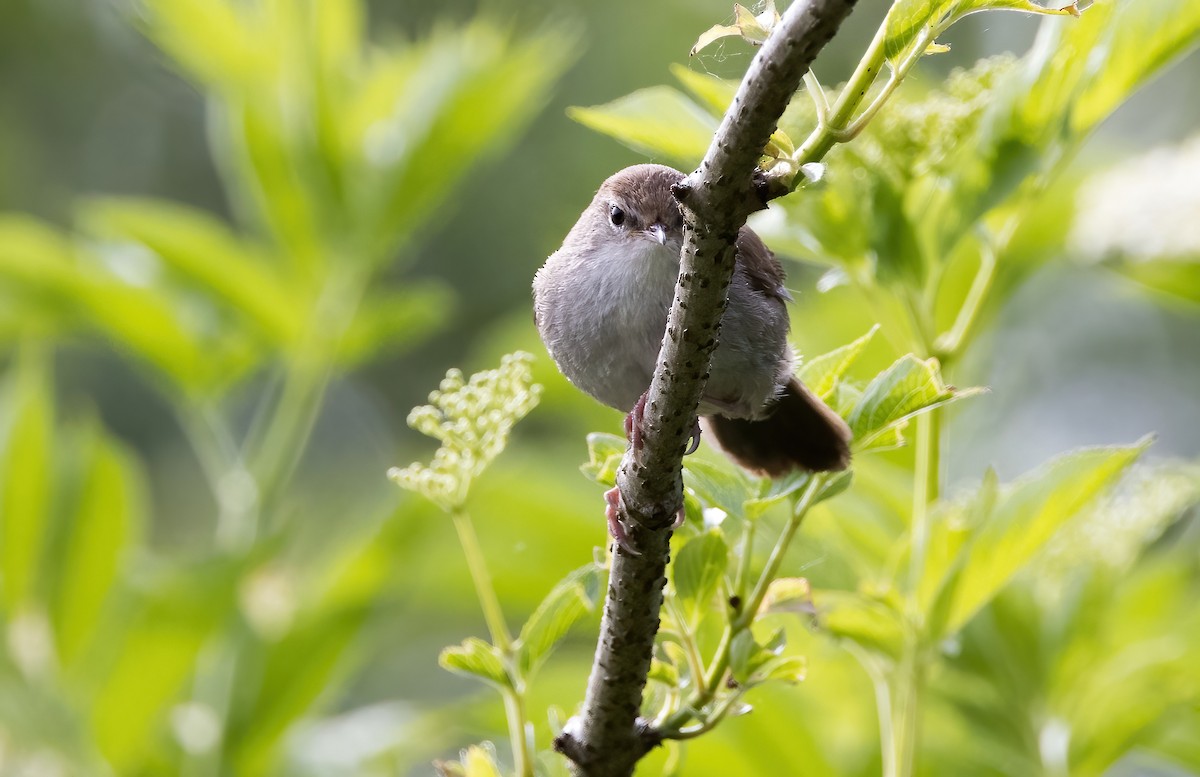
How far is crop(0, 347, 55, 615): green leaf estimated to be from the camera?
8.98ft

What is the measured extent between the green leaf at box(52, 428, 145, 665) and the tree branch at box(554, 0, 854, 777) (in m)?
1.65

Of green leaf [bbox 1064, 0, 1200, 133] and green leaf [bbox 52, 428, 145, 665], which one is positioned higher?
green leaf [bbox 52, 428, 145, 665]

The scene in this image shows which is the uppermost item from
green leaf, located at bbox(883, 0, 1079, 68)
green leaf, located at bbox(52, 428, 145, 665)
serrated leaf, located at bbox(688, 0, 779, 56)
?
green leaf, located at bbox(52, 428, 145, 665)

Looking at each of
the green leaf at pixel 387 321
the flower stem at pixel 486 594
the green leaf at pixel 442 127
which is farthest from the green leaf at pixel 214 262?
the flower stem at pixel 486 594

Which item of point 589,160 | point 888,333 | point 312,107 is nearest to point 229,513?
point 312,107

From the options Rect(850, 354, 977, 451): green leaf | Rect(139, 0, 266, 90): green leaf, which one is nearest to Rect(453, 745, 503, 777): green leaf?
Rect(850, 354, 977, 451): green leaf

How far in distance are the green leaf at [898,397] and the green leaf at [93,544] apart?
1.89 m

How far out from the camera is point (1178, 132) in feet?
23.6

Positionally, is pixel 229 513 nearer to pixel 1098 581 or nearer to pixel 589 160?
pixel 1098 581

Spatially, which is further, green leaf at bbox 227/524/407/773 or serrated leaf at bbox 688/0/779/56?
green leaf at bbox 227/524/407/773

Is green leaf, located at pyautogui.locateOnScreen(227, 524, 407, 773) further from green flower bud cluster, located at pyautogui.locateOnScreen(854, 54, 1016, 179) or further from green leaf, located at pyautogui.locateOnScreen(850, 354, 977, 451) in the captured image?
green leaf, located at pyautogui.locateOnScreen(850, 354, 977, 451)

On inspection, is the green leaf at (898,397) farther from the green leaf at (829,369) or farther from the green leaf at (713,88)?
the green leaf at (713,88)

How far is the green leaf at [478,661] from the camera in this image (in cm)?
146

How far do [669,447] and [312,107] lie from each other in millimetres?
1976
